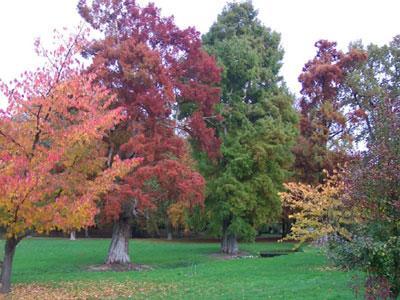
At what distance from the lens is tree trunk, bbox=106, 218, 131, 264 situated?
71.7 feet

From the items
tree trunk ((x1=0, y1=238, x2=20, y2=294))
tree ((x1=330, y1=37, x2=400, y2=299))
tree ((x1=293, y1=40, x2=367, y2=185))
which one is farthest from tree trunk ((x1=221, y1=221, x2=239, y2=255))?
tree ((x1=330, y1=37, x2=400, y2=299))

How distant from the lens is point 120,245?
72.3 ft

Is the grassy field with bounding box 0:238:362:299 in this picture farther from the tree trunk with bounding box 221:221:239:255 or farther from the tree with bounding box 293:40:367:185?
the tree with bounding box 293:40:367:185

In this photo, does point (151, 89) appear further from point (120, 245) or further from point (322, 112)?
point (322, 112)

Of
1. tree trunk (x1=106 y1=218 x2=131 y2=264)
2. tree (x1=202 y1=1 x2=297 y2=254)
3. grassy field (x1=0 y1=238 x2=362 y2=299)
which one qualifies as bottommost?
grassy field (x1=0 y1=238 x2=362 y2=299)

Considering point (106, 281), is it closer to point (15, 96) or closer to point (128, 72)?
point (15, 96)

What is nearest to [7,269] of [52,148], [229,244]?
[52,148]

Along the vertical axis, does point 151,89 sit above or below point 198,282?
above

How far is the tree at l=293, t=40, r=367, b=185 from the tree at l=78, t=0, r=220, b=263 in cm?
974

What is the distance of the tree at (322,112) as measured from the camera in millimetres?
31344

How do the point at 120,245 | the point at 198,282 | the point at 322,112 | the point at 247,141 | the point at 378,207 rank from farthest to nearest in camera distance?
the point at 322,112, the point at 247,141, the point at 120,245, the point at 198,282, the point at 378,207

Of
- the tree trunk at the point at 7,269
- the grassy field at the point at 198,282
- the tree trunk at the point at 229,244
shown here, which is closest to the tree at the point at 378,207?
the grassy field at the point at 198,282

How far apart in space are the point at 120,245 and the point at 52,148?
35.5 ft

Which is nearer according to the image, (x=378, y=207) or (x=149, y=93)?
(x=378, y=207)
